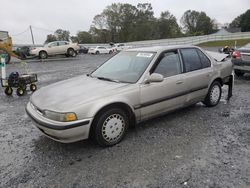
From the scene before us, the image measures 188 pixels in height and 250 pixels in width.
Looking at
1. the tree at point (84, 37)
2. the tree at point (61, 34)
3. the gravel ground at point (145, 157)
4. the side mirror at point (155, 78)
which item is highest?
the tree at point (61, 34)

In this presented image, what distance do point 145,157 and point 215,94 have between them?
291 cm

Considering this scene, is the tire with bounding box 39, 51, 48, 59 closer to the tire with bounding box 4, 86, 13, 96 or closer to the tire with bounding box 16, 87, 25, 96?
the tire with bounding box 4, 86, 13, 96

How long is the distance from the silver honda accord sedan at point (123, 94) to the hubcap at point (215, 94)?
4 cm

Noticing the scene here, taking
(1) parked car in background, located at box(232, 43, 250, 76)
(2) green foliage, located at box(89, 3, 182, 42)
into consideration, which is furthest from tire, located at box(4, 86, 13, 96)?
(2) green foliage, located at box(89, 3, 182, 42)

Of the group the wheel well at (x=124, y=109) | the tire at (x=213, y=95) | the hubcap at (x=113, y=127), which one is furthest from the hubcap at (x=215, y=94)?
the hubcap at (x=113, y=127)

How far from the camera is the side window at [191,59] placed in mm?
4524

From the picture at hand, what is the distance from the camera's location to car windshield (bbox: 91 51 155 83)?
12.8 ft

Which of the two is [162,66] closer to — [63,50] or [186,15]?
[63,50]

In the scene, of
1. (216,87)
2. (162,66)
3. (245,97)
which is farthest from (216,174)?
(245,97)

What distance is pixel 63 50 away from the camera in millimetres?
21594

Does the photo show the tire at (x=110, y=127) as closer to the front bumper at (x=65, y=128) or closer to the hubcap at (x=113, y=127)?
the hubcap at (x=113, y=127)

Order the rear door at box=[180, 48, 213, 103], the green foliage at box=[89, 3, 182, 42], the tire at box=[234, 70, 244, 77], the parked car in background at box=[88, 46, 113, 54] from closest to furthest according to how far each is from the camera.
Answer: the rear door at box=[180, 48, 213, 103] → the tire at box=[234, 70, 244, 77] → the parked car in background at box=[88, 46, 113, 54] → the green foliage at box=[89, 3, 182, 42]

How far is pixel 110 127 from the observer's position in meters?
3.42

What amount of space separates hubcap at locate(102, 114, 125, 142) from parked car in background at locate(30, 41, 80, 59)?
19209 mm
